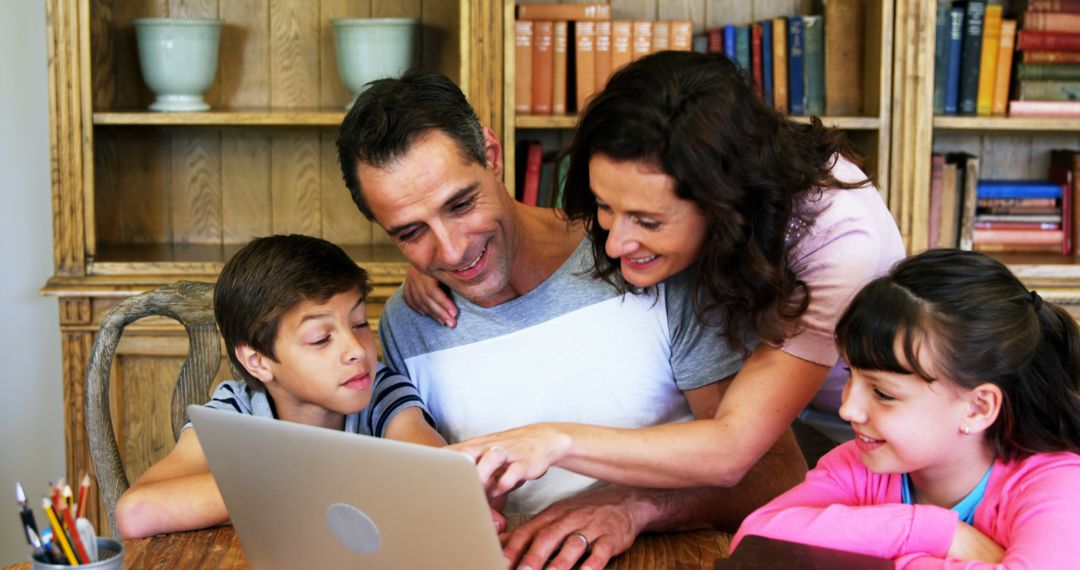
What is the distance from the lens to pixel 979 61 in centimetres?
283

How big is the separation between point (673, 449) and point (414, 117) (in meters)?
0.54

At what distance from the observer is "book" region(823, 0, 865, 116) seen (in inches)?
111

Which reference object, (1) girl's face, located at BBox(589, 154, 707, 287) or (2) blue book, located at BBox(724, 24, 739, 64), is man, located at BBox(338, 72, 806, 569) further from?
(2) blue book, located at BBox(724, 24, 739, 64)

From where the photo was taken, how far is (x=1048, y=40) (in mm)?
2812

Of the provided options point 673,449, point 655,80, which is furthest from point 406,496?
point 655,80

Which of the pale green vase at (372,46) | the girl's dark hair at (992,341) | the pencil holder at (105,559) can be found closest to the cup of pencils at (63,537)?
the pencil holder at (105,559)

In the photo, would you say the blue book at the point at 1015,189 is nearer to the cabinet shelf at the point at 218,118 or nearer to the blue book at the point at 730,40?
the blue book at the point at 730,40

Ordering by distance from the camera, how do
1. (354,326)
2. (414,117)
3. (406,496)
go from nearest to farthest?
1. (406,496)
2. (414,117)
3. (354,326)

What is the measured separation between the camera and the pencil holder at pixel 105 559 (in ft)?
3.44

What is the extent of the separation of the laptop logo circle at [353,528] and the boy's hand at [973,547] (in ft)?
1.86

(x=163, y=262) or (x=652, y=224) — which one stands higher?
(x=652, y=224)

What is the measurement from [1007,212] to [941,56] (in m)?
0.42

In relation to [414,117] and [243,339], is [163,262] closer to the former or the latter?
[243,339]

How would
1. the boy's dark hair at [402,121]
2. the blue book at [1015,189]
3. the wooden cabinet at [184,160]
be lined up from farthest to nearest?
the blue book at [1015,189] → the wooden cabinet at [184,160] → the boy's dark hair at [402,121]
